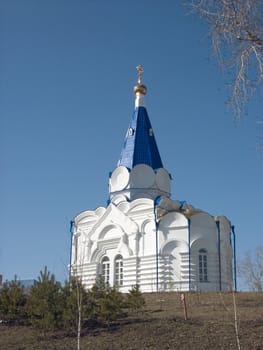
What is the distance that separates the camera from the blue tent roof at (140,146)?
28.0 metres

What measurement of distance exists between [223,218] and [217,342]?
16276mm

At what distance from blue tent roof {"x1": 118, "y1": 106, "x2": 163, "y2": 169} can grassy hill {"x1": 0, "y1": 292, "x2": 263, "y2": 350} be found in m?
14.6

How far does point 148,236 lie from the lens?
25.0 m

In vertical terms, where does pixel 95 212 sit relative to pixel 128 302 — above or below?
above

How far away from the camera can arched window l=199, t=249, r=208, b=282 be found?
79.9ft

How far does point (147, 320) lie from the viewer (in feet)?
41.1

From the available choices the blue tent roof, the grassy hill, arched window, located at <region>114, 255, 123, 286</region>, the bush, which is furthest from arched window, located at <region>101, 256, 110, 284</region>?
the grassy hill

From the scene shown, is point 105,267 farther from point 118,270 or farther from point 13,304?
point 13,304

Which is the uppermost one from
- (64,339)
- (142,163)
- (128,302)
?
(142,163)

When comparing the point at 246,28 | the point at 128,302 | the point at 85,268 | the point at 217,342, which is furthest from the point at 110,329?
the point at 85,268

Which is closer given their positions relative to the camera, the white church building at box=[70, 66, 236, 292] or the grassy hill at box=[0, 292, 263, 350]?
the grassy hill at box=[0, 292, 263, 350]

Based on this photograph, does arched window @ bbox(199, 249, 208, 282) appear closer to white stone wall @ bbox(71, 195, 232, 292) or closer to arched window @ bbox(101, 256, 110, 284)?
white stone wall @ bbox(71, 195, 232, 292)

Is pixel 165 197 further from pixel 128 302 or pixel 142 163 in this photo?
pixel 128 302

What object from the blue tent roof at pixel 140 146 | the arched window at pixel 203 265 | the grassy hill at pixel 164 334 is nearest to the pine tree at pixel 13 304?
the grassy hill at pixel 164 334
